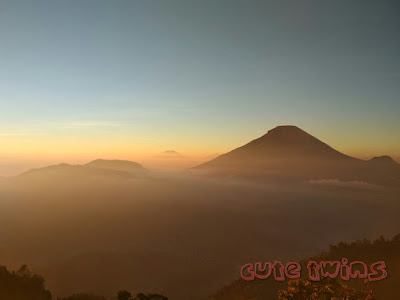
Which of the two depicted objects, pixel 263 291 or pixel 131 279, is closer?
pixel 263 291

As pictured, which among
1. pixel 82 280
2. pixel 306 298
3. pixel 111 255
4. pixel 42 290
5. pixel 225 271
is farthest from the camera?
pixel 111 255

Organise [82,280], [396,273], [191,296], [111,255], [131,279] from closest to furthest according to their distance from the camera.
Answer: [396,273]
[191,296]
[82,280]
[131,279]
[111,255]

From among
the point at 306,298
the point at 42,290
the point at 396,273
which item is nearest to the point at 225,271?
the point at 396,273

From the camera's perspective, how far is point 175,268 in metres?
177

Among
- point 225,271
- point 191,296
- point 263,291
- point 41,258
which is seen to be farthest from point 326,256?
point 41,258

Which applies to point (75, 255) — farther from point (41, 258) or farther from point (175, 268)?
point (175, 268)

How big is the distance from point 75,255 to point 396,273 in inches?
6568

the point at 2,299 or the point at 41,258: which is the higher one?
the point at 2,299

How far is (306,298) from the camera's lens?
21203 millimetres

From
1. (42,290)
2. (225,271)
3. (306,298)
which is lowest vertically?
(225,271)

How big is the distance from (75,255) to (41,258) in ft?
58.6

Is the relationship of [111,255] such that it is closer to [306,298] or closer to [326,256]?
[326,256]

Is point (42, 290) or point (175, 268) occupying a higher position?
point (42, 290)

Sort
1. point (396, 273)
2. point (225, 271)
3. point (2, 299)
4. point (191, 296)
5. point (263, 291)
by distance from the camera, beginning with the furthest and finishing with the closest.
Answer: point (225, 271) → point (191, 296) → point (263, 291) → point (396, 273) → point (2, 299)
